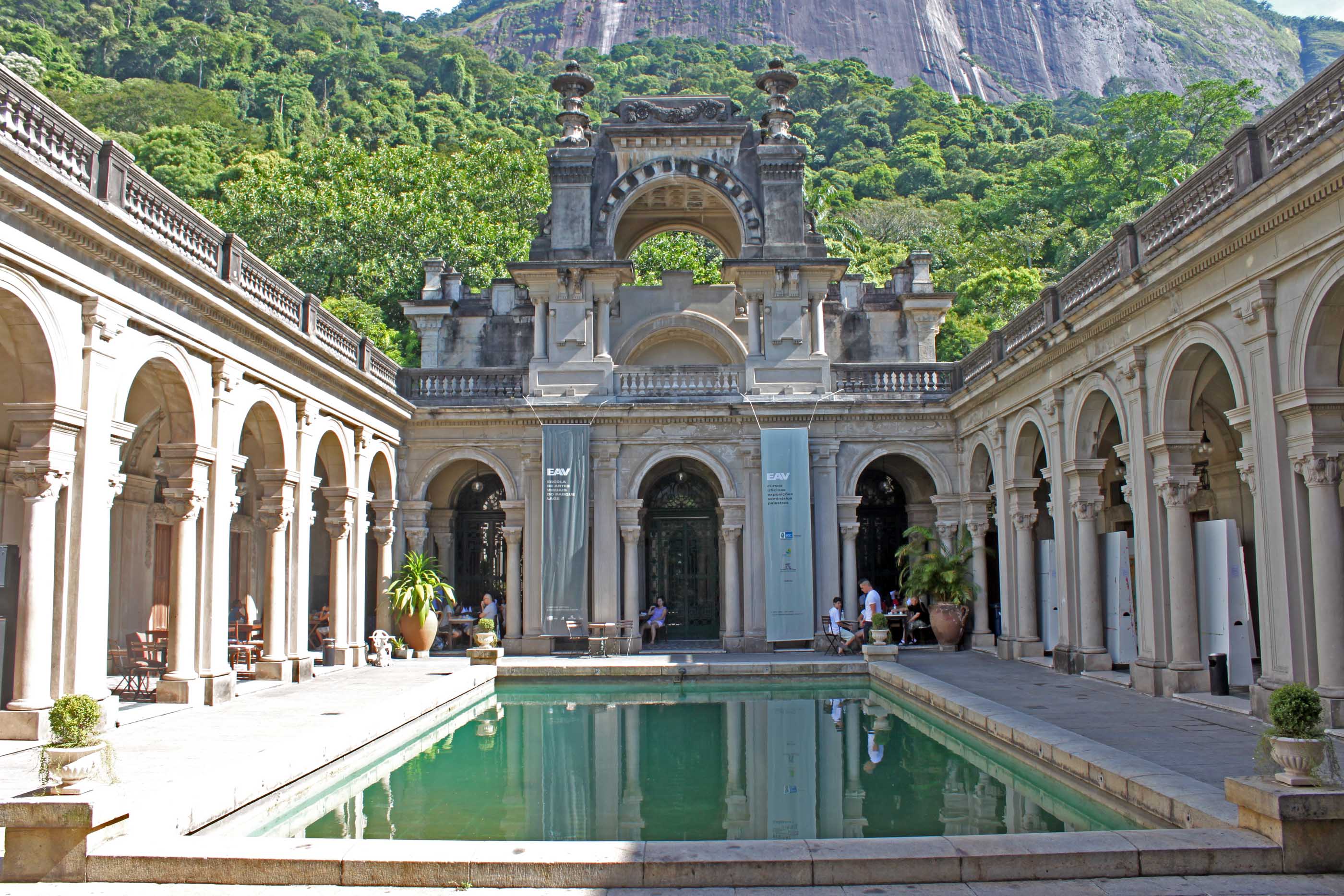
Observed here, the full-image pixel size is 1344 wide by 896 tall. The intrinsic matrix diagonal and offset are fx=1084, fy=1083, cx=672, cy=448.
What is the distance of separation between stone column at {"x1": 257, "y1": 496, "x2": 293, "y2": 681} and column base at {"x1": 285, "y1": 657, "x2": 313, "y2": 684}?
78mm

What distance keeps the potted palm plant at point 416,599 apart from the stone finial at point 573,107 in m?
9.94

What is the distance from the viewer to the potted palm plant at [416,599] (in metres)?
21.7

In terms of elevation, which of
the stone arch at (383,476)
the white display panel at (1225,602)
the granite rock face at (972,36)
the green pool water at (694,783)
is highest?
the granite rock face at (972,36)

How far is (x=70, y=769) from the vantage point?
21.4ft

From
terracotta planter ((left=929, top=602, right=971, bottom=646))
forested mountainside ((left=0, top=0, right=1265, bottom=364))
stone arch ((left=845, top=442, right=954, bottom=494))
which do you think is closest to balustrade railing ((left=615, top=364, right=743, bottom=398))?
stone arch ((left=845, top=442, right=954, bottom=494))

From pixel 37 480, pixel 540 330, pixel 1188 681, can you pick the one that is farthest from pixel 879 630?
pixel 37 480

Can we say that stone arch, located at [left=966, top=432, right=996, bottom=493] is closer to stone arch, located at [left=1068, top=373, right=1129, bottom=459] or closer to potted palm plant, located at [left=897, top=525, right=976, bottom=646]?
potted palm plant, located at [left=897, top=525, right=976, bottom=646]

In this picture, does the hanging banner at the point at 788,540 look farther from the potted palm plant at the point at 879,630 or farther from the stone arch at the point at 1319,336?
the stone arch at the point at 1319,336

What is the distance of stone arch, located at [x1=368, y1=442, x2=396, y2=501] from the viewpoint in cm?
2222

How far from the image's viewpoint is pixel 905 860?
637 centimetres

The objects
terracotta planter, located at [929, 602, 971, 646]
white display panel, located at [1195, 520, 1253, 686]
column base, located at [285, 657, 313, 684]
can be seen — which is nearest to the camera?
white display panel, located at [1195, 520, 1253, 686]

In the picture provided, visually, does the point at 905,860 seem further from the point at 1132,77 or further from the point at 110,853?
the point at 1132,77

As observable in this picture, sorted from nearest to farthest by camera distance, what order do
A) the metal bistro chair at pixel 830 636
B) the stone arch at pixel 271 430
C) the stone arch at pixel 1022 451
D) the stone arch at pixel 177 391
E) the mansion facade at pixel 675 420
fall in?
the mansion facade at pixel 675 420
the stone arch at pixel 177 391
the stone arch at pixel 271 430
the stone arch at pixel 1022 451
the metal bistro chair at pixel 830 636

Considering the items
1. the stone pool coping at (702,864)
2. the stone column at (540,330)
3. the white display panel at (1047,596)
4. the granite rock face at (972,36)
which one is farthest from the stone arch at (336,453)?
the granite rock face at (972,36)
